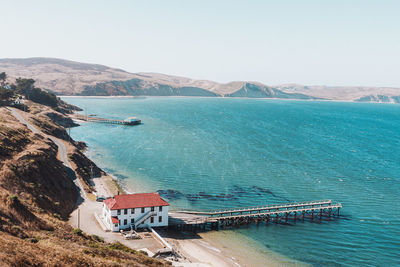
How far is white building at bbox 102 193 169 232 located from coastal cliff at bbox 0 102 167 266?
661 cm

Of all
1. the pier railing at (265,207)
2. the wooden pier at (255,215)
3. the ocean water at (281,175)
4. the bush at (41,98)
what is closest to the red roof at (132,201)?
the wooden pier at (255,215)

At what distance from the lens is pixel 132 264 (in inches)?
1321

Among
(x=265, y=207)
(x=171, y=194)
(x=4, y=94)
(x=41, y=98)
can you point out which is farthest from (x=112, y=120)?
(x=265, y=207)

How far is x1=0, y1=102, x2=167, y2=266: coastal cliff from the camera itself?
27.8m

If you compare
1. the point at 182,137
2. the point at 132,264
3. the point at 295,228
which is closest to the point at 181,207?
the point at 295,228

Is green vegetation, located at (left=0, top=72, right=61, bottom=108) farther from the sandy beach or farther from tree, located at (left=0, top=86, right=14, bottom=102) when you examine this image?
the sandy beach

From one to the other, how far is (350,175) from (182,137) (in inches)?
2866

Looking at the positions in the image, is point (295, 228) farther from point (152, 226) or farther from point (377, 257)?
point (152, 226)

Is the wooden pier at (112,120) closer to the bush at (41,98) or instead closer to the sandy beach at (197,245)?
the bush at (41,98)

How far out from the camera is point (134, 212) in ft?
175

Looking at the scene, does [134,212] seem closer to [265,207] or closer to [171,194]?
[171,194]

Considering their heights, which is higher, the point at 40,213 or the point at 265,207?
the point at 40,213

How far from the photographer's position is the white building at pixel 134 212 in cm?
5172

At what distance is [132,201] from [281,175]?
5074 centimetres
